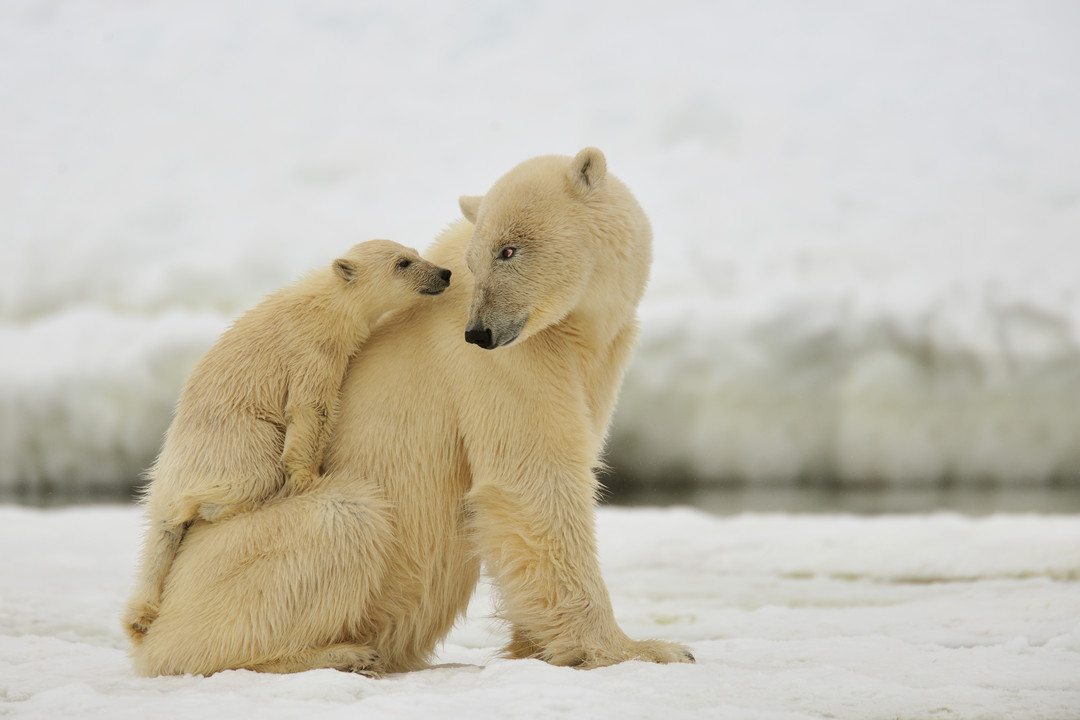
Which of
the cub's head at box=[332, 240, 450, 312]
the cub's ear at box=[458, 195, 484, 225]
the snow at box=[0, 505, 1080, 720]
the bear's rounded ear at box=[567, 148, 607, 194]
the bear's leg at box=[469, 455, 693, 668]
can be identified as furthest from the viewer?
the cub's ear at box=[458, 195, 484, 225]

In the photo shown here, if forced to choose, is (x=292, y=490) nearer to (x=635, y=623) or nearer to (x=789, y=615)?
(x=635, y=623)

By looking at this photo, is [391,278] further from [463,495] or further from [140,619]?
[140,619]

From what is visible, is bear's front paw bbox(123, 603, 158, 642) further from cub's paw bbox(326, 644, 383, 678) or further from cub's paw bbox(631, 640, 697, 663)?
cub's paw bbox(631, 640, 697, 663)

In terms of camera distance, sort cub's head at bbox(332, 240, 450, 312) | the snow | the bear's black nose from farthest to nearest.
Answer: cub's head at bbox(332, 240, 450, 312) → the bear's black nose → the snow

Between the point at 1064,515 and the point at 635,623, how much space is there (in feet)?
17.7

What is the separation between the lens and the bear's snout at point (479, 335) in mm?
3584

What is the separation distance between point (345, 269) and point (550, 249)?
3.08 ft

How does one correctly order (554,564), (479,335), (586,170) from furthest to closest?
(586,170)
(554,564)
(479,335)

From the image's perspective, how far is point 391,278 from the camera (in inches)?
159

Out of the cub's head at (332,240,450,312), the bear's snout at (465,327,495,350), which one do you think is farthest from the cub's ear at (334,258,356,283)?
the bear's snout at (465,327,495,350)

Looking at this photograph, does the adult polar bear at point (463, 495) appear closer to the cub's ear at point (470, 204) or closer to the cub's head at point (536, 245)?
the cub's head at point (536, 245)

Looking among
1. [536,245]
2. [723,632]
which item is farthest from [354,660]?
[723,632]

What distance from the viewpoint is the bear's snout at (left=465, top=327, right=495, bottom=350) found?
3.58 meters

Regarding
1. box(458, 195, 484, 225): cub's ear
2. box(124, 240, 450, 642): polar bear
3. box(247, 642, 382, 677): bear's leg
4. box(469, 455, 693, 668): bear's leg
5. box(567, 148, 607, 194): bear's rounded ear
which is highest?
box(567, 148, 607, 194): bear's rounded ear
